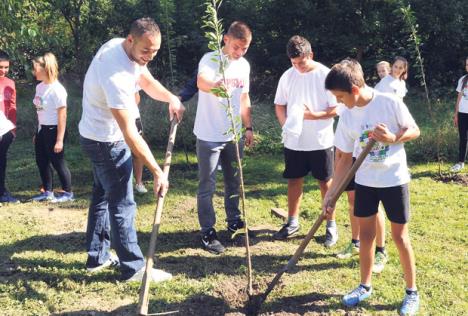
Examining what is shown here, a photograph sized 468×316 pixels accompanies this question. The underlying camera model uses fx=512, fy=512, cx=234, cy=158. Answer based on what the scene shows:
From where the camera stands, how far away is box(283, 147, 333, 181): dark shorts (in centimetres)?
494

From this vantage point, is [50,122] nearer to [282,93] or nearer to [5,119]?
[5,119]

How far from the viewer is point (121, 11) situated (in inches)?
501

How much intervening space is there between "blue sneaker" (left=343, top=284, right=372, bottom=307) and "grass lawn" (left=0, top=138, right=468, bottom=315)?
0.06 m

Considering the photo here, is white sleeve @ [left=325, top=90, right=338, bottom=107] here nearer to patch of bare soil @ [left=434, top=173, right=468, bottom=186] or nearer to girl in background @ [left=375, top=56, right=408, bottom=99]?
girl in background @ [left=375, top=56, right=408, bottom=99]

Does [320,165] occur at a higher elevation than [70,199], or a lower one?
higher

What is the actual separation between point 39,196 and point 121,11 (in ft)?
24.5

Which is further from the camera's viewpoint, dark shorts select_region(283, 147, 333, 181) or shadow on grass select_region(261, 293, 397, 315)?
dark shorts select_region(283, 147, 333, 181)

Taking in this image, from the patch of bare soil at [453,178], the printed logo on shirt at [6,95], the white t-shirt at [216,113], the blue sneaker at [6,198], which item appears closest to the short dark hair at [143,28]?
the white t-shirt at [216,113]

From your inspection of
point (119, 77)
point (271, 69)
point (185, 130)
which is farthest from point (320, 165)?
point (271, 69)

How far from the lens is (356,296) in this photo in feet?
12.8

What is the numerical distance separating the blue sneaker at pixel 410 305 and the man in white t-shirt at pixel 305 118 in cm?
127

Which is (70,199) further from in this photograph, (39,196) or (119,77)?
(119,77)

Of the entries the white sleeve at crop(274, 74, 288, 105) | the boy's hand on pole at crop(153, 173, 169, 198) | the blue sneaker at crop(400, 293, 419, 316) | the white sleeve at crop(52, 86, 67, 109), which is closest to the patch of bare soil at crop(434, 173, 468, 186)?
the white sleeve at crop(274, 74, 288, 105)

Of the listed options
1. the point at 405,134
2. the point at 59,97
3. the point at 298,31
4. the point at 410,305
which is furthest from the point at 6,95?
the point at 298,31
